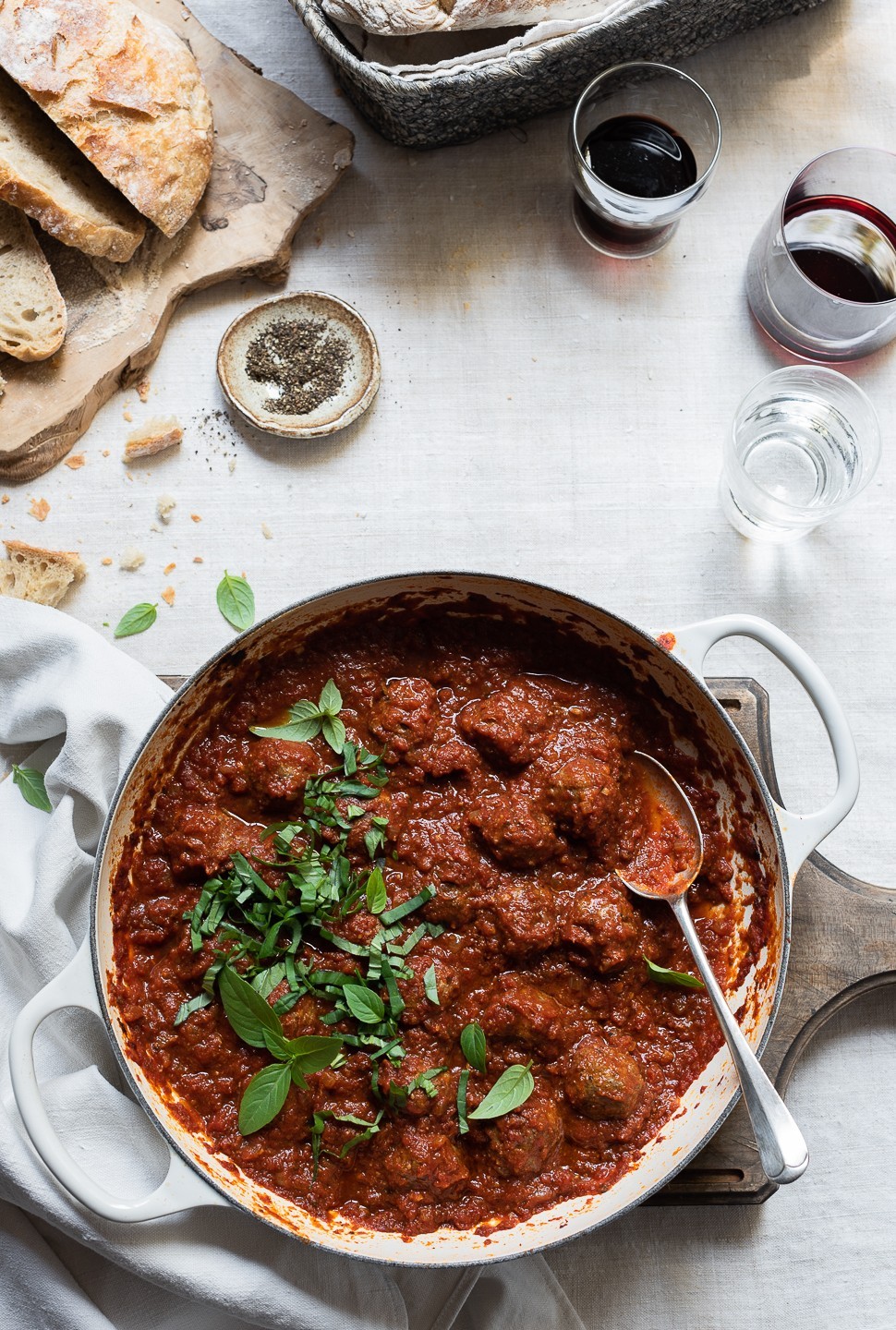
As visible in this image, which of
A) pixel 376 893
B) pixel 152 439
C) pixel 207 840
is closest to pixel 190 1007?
pixel 207 840

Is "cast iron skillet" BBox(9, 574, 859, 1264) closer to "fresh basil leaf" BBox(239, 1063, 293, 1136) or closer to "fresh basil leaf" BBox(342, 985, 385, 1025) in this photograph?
"fresh basil leaf" BBox(239, 1063, 293, 1136)

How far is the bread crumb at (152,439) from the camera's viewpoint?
3186 mm

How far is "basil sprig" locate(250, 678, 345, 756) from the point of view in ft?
9.45

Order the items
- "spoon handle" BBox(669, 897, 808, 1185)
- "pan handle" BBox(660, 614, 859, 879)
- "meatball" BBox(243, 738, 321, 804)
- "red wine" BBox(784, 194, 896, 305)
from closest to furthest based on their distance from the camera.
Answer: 1. "spoon handle" BBox(669, 897, 808, 1185)
2. "pan handle" BBox(660, 614, 859, 879)
3. "meatball" BBox(243, 738, 321, 804)
4. "red wine" BBox(784, 194, 896, 305)

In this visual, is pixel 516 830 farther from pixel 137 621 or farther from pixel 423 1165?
pixel 137 621

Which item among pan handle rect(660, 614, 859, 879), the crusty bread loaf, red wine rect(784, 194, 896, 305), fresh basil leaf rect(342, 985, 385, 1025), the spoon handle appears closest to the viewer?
the spoon handle

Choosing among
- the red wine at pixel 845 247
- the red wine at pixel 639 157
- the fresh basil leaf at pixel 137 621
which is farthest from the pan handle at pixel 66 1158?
the red wine at pixel 845 247

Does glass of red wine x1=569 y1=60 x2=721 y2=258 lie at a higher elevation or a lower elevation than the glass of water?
higher

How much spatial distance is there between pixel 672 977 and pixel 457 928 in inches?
22.2

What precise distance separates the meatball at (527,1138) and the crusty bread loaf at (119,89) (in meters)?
2.52

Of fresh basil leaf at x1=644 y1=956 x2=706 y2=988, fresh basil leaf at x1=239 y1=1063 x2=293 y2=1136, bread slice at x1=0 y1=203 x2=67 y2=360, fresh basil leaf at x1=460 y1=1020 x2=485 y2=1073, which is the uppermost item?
bread slice at x1=0 y1=203 x2=67 y2=360

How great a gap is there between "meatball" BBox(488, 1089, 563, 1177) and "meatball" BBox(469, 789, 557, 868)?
0.59 m

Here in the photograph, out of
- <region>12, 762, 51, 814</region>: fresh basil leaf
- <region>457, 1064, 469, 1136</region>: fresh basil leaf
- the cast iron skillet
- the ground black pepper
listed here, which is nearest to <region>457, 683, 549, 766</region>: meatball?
the cast iron skillet

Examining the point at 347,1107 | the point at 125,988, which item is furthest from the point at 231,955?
the point at 347,1107
